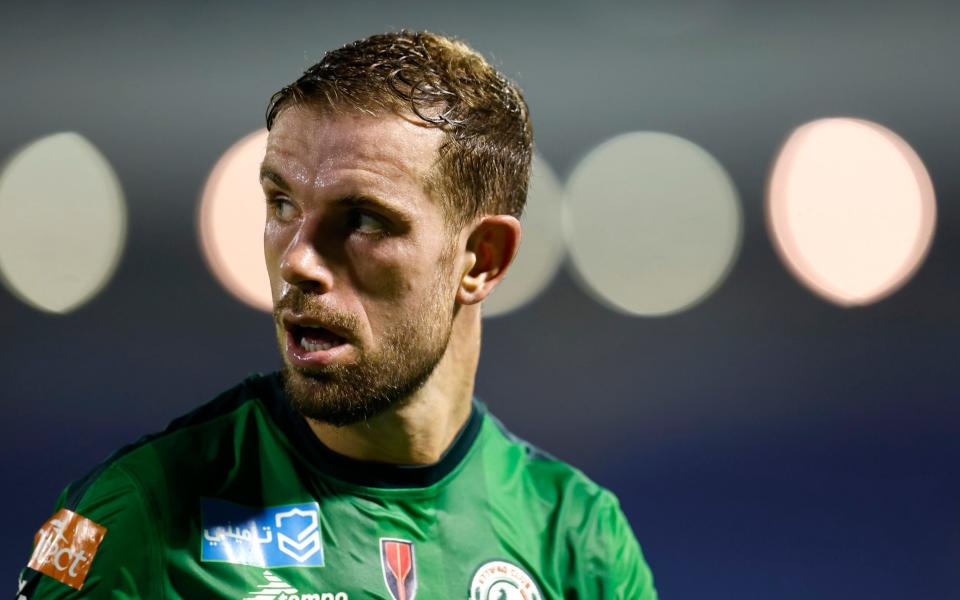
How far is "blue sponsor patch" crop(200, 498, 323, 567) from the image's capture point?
227 centimetres

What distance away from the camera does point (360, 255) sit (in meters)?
2.21

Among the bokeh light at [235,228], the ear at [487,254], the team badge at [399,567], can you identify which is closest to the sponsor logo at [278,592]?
the team badge at [399,567]

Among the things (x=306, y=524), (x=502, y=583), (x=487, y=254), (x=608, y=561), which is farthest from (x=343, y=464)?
(x=608, y=561)

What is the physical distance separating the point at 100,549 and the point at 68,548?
0.07 metres

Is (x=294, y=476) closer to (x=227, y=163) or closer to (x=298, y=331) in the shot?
(x=298, y=331)

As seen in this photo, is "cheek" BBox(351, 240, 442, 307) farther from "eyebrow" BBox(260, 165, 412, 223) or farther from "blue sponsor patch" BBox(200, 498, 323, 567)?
"blue sponsor patch" BBox(200, 498, 323, 567)

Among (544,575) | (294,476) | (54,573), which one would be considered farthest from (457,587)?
(54,573)

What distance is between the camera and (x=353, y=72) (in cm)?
229

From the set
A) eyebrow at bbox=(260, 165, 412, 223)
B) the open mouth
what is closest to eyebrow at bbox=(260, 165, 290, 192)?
eyebrow at bbox=(260, 165, 412, 223)

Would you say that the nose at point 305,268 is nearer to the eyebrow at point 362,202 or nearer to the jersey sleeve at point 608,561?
the eyebrow at point 362,202

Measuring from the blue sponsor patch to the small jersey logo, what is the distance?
378 millimetres

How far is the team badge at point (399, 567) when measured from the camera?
238cm

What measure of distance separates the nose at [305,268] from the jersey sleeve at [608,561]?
0.96m

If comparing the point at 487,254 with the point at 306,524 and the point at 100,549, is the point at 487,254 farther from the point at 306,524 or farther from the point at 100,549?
the point at 100,549
